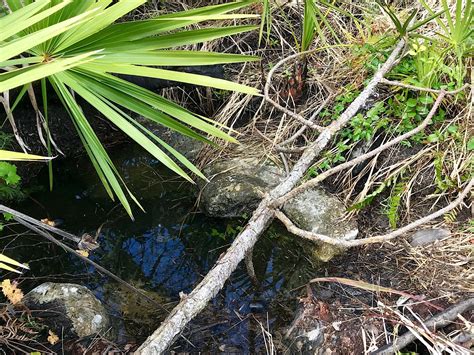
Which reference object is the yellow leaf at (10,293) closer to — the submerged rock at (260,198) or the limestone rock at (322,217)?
the submerged rock at (260,198)

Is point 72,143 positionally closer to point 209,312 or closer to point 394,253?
point 209,312

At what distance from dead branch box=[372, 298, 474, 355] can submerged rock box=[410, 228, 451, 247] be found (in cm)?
45

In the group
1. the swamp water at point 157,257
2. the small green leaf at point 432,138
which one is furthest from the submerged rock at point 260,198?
the small green leaf at point 432,138

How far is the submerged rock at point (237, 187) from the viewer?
2643 millimetres

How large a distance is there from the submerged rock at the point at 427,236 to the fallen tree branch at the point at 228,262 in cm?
70

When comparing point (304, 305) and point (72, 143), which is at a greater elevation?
point (72, 143)

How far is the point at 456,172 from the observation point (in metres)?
2.27

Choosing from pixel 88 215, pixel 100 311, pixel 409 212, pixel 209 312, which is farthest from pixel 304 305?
pixel 88 215

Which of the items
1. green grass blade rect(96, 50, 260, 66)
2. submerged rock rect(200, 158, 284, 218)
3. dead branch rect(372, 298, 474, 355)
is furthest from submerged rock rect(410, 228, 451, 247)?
green grass blade rect(96, 50, 260, 66)

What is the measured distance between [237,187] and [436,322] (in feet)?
4.31

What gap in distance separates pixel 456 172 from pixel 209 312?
4.78 ft

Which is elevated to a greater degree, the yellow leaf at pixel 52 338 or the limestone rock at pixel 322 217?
the yellow leaf at pixel 52 338

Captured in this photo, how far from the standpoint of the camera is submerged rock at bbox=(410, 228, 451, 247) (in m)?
2.20

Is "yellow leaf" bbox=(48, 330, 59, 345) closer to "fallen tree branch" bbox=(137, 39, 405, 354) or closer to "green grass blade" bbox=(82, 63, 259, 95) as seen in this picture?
"fallen tree branch" bbox=(137, 39, 405, 354)
